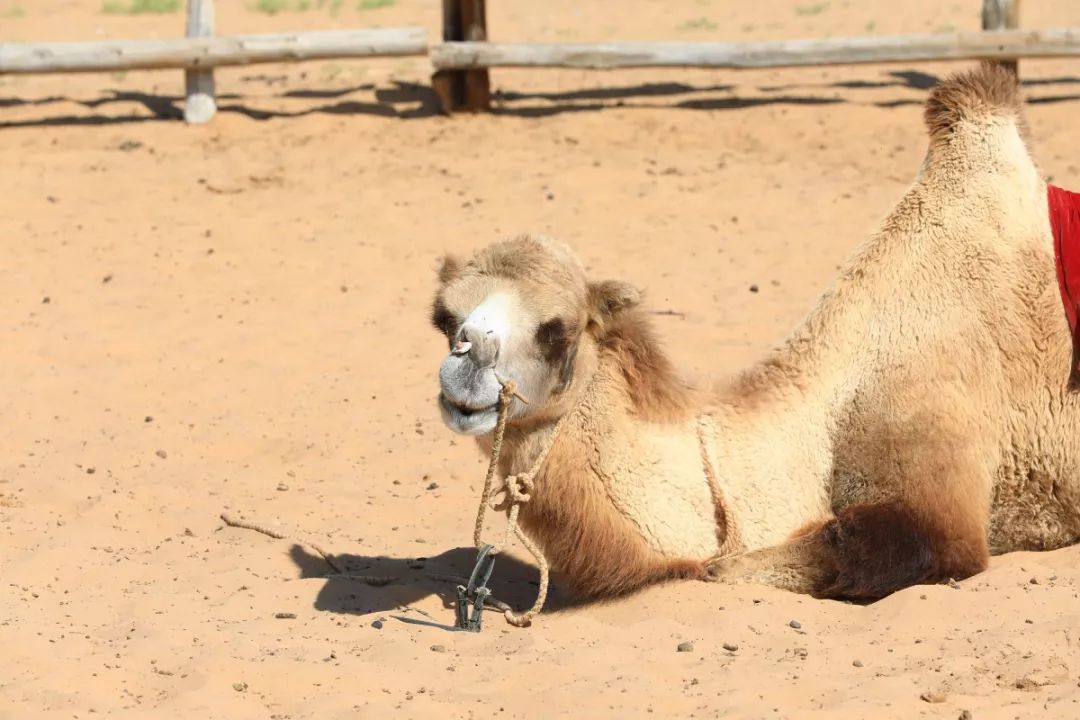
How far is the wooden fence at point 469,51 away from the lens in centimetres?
1334

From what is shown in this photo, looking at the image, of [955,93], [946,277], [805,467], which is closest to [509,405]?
[805,467]

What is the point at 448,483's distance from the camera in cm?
729

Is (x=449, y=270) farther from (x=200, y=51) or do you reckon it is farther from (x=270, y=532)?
(x=200, y=51)

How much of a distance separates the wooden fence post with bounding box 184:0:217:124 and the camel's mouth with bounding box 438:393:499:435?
931 centimetres

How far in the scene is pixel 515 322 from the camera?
497 centimetres

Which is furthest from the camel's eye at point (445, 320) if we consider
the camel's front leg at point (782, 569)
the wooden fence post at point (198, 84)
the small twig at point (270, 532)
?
the wooden fence post at point (198, 84)

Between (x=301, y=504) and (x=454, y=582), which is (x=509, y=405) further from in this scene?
(x=301, y=504)

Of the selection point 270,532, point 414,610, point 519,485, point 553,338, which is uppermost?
point 553,338

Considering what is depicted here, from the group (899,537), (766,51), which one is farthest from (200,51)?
(899,537)

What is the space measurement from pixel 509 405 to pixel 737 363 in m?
3.82

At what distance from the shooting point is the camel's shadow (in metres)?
5.59

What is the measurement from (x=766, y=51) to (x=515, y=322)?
936 centimetres

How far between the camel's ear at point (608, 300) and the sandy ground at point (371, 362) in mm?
968

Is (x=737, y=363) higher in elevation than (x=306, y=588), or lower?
higher
